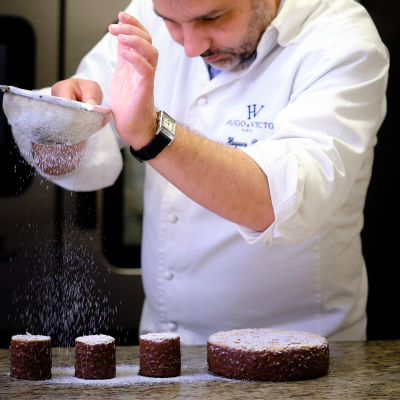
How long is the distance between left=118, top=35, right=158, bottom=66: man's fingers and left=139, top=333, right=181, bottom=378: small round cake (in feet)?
1.98

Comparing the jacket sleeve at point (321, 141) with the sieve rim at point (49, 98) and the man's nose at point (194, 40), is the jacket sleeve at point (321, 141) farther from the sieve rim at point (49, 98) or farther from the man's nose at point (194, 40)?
the sieve rim at point (49, 98)

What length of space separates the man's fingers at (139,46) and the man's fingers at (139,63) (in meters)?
0.02

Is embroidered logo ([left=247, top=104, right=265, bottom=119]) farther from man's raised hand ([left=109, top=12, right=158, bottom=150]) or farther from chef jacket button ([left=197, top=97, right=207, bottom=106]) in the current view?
man's raised hand ([left=109, top=12, right=158, bottom=150])

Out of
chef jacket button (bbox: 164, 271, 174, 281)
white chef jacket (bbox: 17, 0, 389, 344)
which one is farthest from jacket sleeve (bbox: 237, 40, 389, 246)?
chef jacket button (bbox: 164, 271, 174, 281)

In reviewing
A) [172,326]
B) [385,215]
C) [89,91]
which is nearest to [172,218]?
[172,326]

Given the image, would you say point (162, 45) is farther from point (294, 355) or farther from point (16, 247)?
point (294, 355)

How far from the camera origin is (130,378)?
1.21 metres

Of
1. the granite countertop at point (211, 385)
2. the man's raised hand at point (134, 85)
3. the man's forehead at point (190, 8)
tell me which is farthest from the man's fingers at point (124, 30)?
the granite countertop at point (211, 385)

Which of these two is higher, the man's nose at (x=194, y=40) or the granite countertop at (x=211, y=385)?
the man's nose at (x=194, y=40)

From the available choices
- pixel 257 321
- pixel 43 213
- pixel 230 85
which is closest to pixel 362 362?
pixel 257 321

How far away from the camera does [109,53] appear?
1924mm

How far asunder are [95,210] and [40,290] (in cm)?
44

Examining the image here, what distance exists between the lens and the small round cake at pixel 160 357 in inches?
47.9

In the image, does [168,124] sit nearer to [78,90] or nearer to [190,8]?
[190,8]
